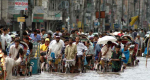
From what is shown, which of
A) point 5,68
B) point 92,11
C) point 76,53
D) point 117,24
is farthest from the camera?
point 117,24

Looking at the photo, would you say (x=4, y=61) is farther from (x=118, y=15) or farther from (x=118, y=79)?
(x=118, y=15)

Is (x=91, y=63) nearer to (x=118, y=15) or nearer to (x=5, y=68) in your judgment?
(x=5, y=68)

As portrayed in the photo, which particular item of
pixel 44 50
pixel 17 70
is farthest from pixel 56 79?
pixel 44 50

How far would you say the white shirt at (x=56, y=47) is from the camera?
72.5ft

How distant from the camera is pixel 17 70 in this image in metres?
18.8

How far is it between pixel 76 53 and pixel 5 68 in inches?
389

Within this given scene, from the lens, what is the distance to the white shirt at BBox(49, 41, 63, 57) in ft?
72.5

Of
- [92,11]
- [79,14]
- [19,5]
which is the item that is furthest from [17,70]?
[92,11]

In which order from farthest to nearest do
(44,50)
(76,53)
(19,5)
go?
(19,5), (44,50), (76,53)

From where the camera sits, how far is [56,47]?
22.1 metres

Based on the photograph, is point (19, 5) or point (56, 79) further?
point (19, 5)

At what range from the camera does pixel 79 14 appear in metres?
83.8

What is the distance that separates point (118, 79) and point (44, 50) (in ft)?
19.3

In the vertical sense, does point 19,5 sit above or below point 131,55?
above
